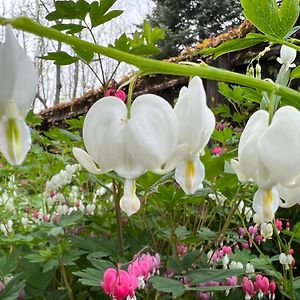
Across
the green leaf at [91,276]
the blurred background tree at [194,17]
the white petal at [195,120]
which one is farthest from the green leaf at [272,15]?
the blurred background tree at [194,17]

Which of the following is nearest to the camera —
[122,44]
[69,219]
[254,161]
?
[254,161]

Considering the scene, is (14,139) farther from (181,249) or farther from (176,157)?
(181,249)

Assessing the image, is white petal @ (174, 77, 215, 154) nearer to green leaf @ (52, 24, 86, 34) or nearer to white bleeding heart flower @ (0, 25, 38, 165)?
white bleeding heart flower @ (0, 25, 38, 165)

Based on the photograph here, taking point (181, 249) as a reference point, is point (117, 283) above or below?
above

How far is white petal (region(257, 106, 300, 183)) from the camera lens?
0.56 m

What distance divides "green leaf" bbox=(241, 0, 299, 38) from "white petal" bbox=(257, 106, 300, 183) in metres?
0.16

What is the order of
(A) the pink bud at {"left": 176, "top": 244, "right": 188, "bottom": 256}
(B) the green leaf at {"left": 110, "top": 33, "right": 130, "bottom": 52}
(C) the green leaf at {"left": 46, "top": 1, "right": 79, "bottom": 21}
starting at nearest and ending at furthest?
(C) the green leaf at {"left": 46, "top": 1, "right": 79, "bottom": 21} < (B) the green leaf at {"left": 110, "top": 33, "right": 130, "bottom": 52} < (A) the pink bud at {"left": 176, "top": 244, "right": 188, "bottom": 256}

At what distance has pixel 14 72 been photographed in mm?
478

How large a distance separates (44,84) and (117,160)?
1967 cm

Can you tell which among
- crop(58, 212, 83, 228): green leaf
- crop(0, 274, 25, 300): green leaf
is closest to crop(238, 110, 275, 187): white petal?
crop(0, 274, 25, 300): green leaf

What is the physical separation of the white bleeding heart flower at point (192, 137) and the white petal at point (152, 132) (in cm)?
2

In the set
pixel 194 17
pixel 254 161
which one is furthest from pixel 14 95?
pixel 194 17

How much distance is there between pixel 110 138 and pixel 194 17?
14.7m

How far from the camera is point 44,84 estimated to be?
1970 cm
